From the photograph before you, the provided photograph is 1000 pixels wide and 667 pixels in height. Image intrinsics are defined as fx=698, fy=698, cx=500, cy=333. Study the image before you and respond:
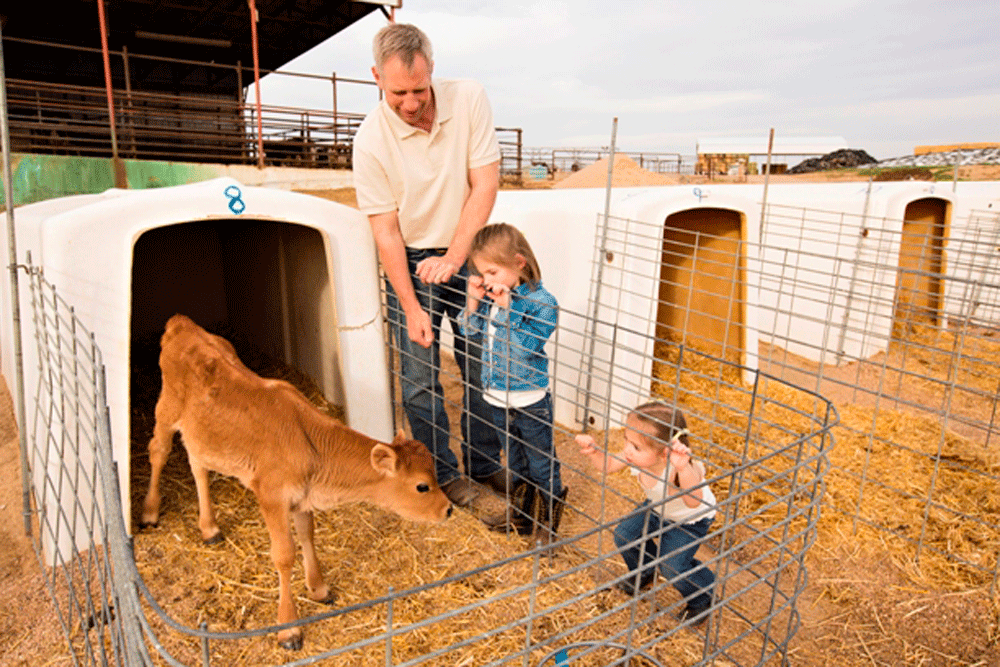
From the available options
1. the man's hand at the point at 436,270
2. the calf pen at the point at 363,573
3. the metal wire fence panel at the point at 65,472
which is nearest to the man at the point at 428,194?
the man's hand at the point at 436,270

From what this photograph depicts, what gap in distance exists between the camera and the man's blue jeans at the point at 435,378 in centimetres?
380

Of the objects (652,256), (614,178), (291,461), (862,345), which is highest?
(614,178)

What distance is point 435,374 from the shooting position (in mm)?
3842

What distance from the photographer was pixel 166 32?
18.0 meters

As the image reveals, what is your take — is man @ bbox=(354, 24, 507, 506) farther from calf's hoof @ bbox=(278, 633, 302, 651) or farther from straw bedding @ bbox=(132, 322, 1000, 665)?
A: calf's hoof @ bbox=(278, 633, 302, 651)

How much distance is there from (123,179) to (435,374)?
1321cm

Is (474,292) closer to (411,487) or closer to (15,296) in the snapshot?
(411,487)

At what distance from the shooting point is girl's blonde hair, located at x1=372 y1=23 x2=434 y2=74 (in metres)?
3.16

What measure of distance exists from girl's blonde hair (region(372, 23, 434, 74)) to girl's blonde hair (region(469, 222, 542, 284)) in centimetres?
84

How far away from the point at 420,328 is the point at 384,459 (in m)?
0.88

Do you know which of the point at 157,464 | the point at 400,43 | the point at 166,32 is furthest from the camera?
the point at 166,32

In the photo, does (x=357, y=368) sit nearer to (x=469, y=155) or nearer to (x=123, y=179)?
(x=469, y=155)

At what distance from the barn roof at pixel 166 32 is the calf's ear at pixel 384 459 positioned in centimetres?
1358

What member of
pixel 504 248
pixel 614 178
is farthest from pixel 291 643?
pixel 614 178
